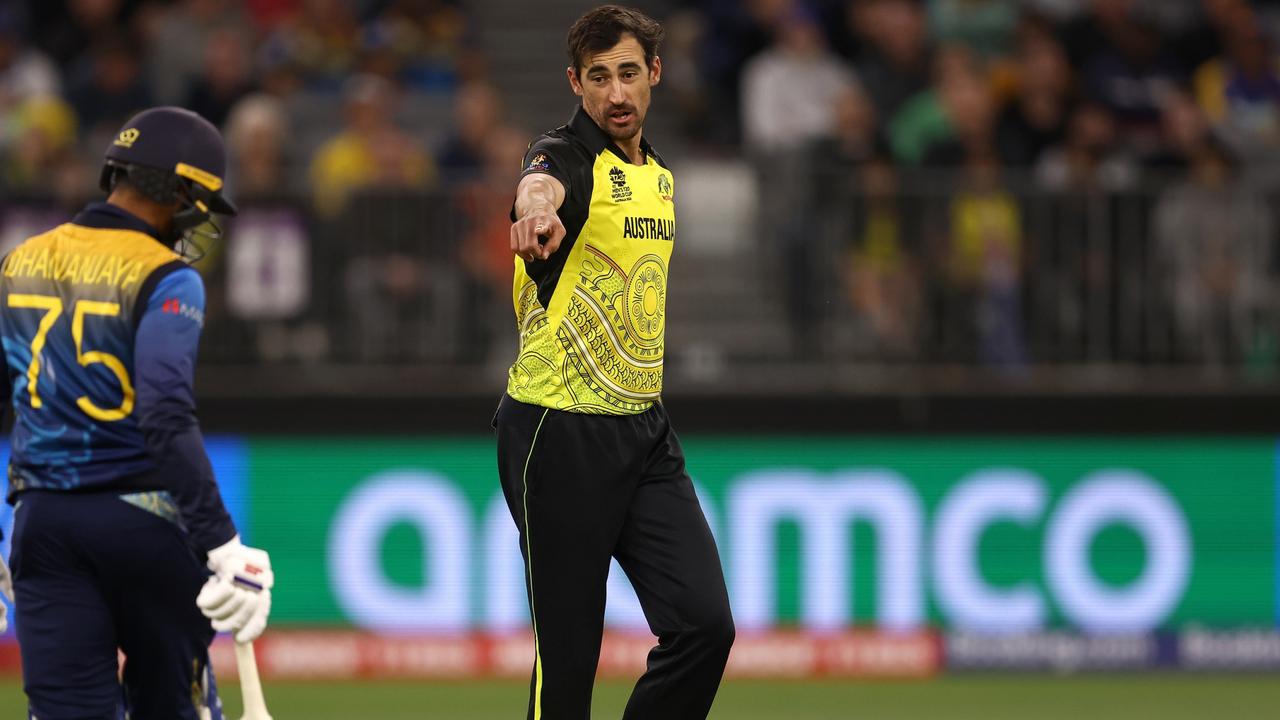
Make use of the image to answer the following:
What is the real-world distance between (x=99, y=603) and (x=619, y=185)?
2130 mm

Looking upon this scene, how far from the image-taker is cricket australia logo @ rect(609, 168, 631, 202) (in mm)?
6234

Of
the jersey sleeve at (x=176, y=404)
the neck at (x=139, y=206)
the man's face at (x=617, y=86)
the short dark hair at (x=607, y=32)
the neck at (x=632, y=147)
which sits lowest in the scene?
the jersey sleeve at (x=176, y=404)

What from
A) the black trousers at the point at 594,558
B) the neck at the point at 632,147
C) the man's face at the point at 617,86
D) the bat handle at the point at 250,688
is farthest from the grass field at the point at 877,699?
the man's face at the point at 617,86

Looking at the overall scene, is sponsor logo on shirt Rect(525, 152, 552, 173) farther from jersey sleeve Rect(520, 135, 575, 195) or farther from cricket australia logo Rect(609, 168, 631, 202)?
cricket australia logo Rect(609, 168, 631, 202)

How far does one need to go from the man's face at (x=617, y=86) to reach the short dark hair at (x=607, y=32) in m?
0.02

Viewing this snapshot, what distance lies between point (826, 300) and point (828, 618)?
203 cm

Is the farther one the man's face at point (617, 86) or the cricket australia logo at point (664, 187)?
the cricket australia logo at point (664, 187)

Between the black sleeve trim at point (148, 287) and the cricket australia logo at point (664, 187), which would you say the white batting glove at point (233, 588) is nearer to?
the black sleeve trim at point (148, 287)

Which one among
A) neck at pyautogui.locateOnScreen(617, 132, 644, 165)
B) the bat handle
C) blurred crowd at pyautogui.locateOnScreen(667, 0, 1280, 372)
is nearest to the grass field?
blurred crowd at pyautogui.locateOnScreen(667, 0, 1280, 372)

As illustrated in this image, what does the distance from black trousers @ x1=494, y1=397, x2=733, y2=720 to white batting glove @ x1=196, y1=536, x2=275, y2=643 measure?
1080 mm

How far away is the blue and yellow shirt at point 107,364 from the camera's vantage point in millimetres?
5328

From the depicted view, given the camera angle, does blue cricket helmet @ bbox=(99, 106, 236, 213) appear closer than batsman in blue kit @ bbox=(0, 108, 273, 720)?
No

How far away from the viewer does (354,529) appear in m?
11.9

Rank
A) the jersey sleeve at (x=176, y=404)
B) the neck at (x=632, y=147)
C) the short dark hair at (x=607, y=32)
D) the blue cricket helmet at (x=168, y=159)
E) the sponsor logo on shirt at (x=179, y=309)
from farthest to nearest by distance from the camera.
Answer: the neck at (x=632, y=147)
the short dark hair at (x=607, y=32)
the blue cricket helmet at (x=168, y=159)
the sponsor logo on shirt at (x=179, y=309)
the jersey sleeve at (x=176, y=404)
